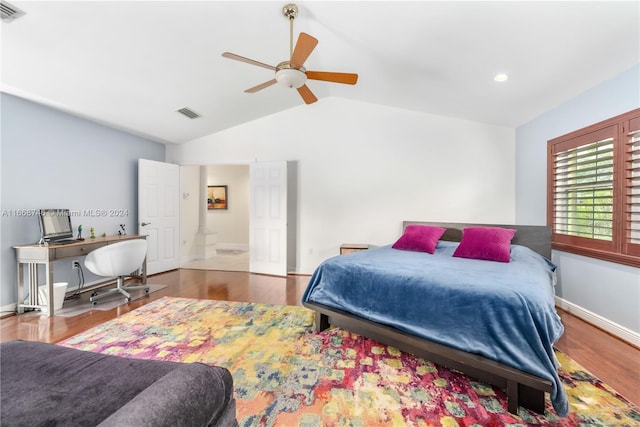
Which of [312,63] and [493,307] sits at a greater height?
[312,63]

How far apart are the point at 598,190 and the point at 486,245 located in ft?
4.07

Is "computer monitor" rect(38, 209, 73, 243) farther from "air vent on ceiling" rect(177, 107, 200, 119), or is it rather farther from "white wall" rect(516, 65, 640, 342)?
"white wall" rect(516, 65, 640, 342)

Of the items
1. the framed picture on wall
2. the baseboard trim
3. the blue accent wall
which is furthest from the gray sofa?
the framed picture on wall

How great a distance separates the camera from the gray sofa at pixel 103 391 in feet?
2.32

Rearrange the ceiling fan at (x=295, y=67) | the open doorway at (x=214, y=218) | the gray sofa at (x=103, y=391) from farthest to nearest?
the open doorway at (x=214, y=218), the ceiling fan at (x=295, y=67), the gray sofa at (x=103, y=391)

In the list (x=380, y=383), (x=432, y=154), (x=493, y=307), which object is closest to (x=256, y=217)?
(x=432, y=154)

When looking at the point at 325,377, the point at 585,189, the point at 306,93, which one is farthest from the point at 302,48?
the point at 585,189

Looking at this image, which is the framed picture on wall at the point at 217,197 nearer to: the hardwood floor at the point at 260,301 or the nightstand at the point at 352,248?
the hardwood floor at the point at 260,301

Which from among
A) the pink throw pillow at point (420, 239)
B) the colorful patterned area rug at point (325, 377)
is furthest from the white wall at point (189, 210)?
the pink throw pillow at point (420, 239)

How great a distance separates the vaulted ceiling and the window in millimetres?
547

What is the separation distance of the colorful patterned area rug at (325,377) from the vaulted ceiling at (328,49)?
2.59 metres

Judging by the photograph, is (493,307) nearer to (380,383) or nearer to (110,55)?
(380,383)

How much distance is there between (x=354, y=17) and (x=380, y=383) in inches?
117

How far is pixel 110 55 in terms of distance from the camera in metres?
2.69
